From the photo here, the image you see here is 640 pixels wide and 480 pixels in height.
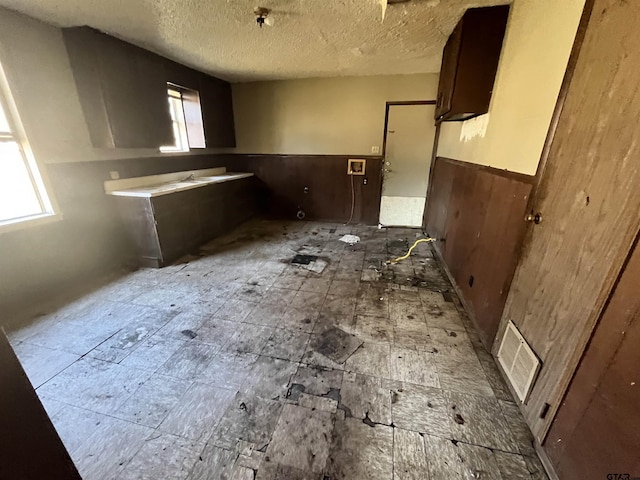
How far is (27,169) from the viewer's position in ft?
7.88

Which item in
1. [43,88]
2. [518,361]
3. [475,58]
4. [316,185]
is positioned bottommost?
[518,361]

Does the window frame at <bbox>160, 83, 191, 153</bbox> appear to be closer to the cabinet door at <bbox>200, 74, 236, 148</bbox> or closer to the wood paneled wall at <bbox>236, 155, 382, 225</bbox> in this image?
the cabinet door at <bbox>200, 74, 236, 148</bbox>

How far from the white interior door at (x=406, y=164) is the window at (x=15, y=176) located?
4.45m

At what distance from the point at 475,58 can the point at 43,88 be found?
153 inches

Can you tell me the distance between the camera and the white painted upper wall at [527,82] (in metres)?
1.40

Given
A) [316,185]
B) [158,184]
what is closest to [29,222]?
[158,184]

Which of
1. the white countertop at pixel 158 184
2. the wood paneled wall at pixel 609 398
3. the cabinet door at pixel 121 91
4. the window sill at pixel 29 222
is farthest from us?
the white countertop at pixel 158 184

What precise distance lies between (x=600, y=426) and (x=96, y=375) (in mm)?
2555

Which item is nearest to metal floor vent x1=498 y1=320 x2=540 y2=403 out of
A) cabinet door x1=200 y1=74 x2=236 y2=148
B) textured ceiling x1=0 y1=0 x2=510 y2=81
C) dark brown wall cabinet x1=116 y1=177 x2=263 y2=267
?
textured ceiling x1=0 y1=0 x2=510 y2=81

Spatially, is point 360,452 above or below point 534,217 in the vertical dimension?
below

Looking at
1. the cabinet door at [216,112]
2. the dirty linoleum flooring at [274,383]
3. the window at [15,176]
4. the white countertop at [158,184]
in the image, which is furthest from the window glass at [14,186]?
the cabinet door at [216,112]

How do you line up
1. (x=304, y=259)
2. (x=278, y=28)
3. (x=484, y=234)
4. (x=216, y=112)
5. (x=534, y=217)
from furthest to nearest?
(x=216, y=112), (x=304, y=259), (x=278, y=28), (x=484, y=234), (x=534, y=217)

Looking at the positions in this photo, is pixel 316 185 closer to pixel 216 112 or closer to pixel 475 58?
pixel 216 112

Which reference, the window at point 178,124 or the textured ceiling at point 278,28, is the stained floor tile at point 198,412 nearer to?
the textured ceiling at point 278,28
